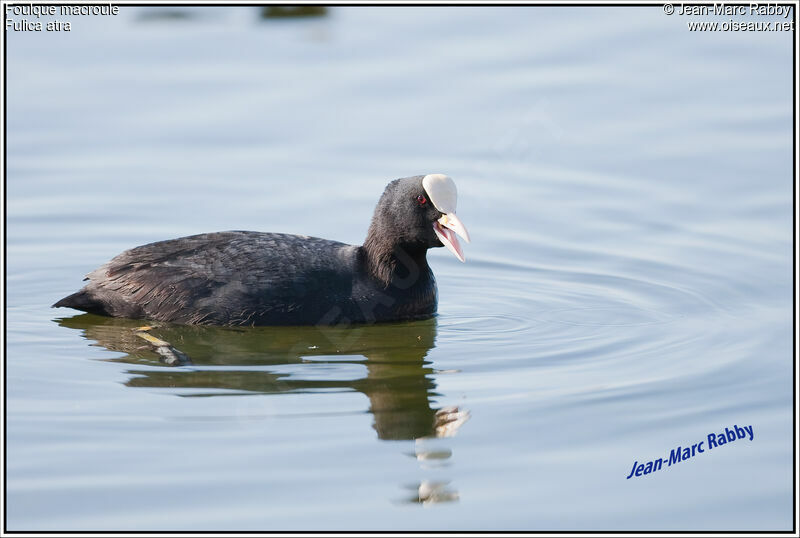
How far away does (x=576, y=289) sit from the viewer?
905cm

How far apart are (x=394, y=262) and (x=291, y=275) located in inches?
29.8

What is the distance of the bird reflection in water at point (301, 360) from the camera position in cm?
664

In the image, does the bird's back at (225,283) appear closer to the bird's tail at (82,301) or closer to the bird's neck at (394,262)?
the bird's tail at (82,301)

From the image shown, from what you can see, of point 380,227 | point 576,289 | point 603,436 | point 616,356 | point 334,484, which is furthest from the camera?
point 576,289

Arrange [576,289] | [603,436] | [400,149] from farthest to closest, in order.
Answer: [400,149], [576,289], [603,436]

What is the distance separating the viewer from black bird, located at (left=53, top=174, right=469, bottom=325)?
7.94m

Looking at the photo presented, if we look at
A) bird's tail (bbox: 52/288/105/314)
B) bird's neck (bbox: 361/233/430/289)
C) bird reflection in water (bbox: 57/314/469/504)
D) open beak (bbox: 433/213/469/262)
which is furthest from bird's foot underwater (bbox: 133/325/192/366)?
open beak (bbox: 433/213/469/262)

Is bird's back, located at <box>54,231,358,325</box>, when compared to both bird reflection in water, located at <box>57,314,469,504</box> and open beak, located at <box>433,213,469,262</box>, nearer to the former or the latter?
bird reflection in water, located at <box>57,314,469,504</box>

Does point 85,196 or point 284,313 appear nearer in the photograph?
point 284,313

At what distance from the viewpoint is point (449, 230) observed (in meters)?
8.16

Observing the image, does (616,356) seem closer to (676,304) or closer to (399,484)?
(676,304)

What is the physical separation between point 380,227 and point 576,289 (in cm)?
166

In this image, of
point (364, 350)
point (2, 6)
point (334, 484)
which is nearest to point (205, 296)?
point (364, 350)

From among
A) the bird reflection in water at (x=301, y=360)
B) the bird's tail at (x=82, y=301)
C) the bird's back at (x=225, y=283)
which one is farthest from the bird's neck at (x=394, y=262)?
the bird's tail at (x=82, y=301)
